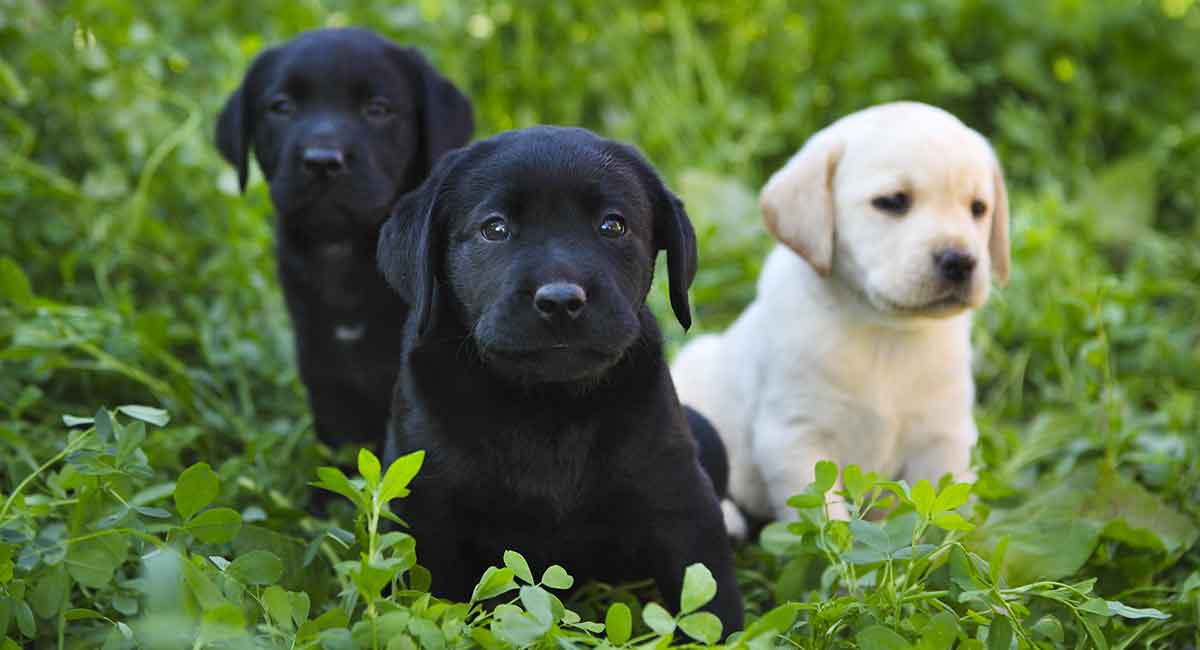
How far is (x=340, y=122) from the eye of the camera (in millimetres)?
3936

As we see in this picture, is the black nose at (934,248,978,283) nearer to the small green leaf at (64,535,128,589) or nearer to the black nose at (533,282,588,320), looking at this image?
the black nose at (533,282,588,320)

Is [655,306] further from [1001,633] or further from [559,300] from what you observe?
[1001,633]

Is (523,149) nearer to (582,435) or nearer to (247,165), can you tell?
(582,435)

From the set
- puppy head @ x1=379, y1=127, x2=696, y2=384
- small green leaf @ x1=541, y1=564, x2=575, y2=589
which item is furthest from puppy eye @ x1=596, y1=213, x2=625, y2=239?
small green leaf @ x1=541, y1=564, x2=575, y2=589

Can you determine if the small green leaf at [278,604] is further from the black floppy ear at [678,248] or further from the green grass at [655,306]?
the black floppy ear at [678,248]

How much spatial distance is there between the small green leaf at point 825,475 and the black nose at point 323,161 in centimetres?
177

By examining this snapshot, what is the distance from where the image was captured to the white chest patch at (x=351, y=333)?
401 cm

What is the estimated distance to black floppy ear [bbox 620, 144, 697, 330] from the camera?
304 cm

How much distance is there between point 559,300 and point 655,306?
97.4 inches

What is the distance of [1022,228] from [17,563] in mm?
4263

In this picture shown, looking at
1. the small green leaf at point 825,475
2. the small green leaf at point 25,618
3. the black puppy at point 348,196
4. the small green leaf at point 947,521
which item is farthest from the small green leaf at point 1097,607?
the black puppy at point 348,196

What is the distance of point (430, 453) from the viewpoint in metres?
2.88

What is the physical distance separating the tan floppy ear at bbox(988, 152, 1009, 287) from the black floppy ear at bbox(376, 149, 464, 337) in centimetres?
169

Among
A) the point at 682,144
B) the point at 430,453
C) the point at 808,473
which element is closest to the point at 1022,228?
the point at 682,144
